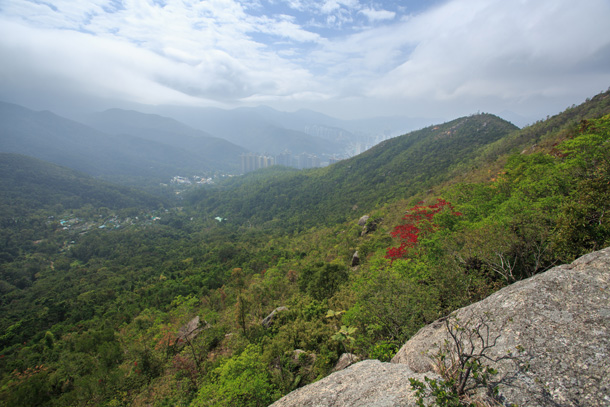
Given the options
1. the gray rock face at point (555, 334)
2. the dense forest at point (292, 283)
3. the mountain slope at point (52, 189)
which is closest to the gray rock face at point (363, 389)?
the gray rock face at point (555, 334)

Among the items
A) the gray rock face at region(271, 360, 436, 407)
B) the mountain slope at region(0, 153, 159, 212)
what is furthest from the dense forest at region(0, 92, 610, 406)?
the mountain slope at region(0, 153, 159, 212)

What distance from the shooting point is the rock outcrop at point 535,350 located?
4.15 m

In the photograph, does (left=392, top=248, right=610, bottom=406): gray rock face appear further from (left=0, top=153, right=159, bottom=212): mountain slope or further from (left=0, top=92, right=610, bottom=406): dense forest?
(left=0, top=153, right=159, bottom=212): mountain slope

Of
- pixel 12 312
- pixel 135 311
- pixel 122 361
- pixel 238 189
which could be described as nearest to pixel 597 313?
pixel 122 361

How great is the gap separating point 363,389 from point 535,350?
3.78 metres

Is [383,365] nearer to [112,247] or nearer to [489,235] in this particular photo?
[489,235]

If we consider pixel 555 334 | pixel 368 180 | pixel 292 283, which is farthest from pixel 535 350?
pixel 368 180

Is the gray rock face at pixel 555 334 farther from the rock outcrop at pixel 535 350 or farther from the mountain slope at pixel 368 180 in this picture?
the mountain slope at pixel 368 180

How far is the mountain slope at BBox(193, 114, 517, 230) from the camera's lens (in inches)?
3191

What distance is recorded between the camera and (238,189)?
163 m

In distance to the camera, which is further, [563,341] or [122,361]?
[122,361]

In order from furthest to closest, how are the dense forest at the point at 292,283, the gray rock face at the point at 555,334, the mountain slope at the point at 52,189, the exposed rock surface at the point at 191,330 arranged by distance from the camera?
the mountain slope at the point at 52,189 < the exposed rock surface at the point at 191,330 < the dense forest at the point at 292,283 < the gray rock face at the point at 555,334

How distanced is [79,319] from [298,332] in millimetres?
49657

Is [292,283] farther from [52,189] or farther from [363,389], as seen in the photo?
[52,189]
